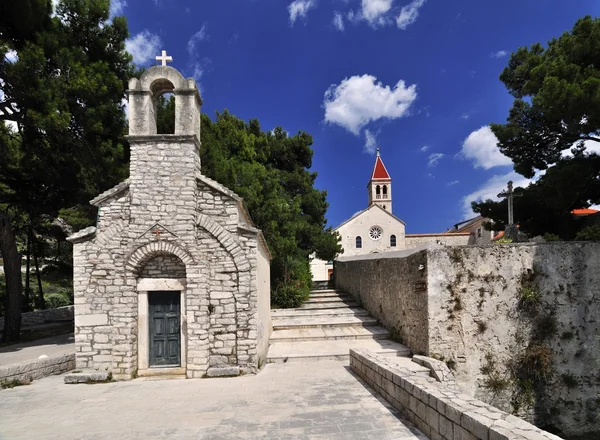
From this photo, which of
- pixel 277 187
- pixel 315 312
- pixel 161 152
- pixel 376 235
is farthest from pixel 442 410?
pixel 376 235

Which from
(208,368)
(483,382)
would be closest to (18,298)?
(208,368)

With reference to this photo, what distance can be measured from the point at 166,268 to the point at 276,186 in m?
7.81

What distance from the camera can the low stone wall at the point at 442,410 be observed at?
3.26 meters

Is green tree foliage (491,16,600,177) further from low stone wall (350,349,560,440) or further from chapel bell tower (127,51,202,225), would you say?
chapel bell tower (127,51,202,225)

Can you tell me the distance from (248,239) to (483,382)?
6.90 metres

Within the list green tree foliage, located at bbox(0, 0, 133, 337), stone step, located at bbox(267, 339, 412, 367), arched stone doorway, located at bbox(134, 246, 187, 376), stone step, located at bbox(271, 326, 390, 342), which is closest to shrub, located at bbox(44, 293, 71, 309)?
green tree foliage, located at bbox(0, 0, 133, 337)

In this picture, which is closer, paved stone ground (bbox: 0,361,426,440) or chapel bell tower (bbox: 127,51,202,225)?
paved stone ground (bbox: 0,361,426,440)

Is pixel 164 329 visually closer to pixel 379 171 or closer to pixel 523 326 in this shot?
pixel 523 326

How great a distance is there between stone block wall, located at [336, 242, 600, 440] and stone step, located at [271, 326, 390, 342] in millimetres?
2424

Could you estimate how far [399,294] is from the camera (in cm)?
990

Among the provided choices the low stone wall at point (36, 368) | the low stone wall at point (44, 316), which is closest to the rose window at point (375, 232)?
the low stone wall at point (44, 316)

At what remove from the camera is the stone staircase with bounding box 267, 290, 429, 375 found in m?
8.83

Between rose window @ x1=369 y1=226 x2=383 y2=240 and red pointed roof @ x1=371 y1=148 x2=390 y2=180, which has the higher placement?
red pointed roof @ x1=371 y1=148 x2=390 y2=180

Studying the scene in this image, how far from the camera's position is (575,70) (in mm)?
9969
